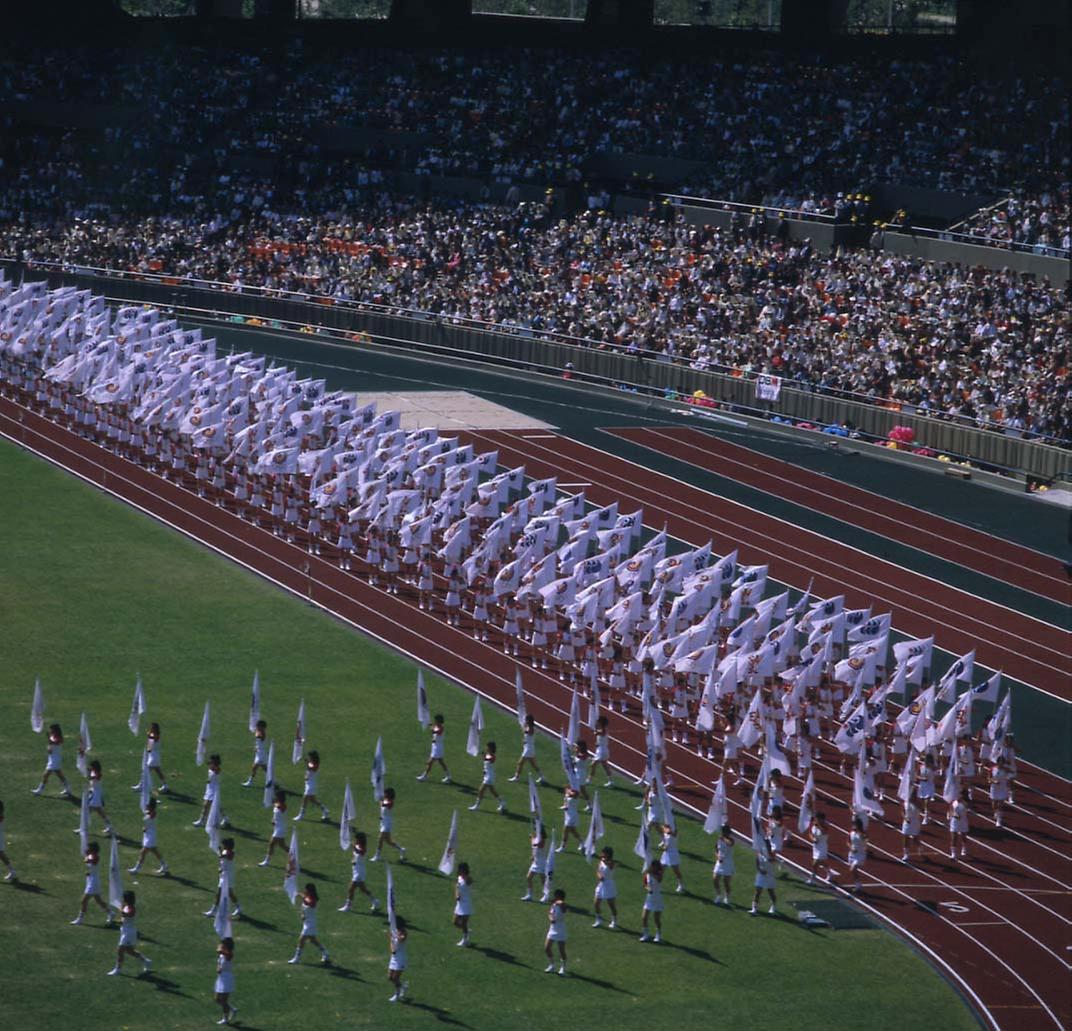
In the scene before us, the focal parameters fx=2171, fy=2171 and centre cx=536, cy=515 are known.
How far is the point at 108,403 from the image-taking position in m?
50.7

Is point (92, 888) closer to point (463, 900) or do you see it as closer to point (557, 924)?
point (463, 900)

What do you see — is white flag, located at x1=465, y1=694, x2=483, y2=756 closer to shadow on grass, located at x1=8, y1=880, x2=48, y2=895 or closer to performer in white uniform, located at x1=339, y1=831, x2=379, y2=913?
performer in white uniform, located at x1=339, y1=831, x2=379, y2=913

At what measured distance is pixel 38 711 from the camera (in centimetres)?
3256

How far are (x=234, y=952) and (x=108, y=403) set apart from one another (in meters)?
27.0

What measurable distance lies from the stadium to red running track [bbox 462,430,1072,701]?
6.4 inches

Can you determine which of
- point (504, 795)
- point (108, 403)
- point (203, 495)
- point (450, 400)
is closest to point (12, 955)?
point (504, 795)

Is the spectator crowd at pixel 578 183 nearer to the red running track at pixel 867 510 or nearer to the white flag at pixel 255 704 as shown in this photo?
the red running track at pixel 867 510

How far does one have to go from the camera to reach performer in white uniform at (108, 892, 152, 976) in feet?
80.7

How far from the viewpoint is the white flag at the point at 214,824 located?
2870 cm

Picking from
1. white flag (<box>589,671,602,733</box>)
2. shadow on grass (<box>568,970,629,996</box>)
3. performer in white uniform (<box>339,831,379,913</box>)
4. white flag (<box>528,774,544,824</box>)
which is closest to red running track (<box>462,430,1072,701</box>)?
white flag (<box>589,671,602,733</box>)

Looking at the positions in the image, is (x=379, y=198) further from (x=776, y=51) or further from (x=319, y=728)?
(x=319, y=728)

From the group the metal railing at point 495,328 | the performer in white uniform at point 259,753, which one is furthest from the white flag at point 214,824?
the metal railing at point 495,328

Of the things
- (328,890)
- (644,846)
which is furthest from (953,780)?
(328,890)

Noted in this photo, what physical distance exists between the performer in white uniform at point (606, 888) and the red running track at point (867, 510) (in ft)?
58.7
